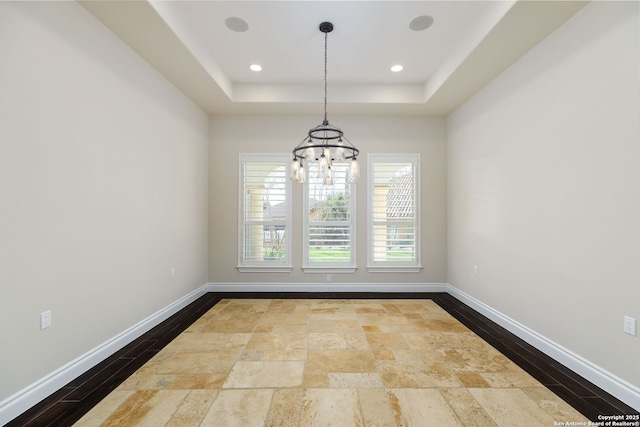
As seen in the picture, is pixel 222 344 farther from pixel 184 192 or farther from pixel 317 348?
pixel 184 192

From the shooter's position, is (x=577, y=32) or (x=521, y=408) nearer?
(x=521, y=408)

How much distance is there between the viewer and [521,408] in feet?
6.18

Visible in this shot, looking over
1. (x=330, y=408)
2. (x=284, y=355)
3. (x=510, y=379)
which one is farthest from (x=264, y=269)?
(x=510, y=379)

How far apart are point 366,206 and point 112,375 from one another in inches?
146

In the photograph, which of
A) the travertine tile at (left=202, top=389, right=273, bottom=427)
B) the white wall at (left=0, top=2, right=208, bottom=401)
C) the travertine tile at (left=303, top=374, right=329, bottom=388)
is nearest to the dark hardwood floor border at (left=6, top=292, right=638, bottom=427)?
the white wall at (left=0, top=2, right=208, bottom=401)

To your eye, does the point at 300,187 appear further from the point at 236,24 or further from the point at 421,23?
the point at 421,23

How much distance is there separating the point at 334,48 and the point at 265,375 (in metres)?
3.38

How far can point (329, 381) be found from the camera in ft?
7.20

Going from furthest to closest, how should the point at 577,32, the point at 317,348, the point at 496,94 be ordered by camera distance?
the point at 496,94 → the point at 317,348 → the point at 577,32

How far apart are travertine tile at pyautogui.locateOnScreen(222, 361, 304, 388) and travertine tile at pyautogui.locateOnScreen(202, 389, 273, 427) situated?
0.09 metres

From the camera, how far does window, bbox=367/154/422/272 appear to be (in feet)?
15.5

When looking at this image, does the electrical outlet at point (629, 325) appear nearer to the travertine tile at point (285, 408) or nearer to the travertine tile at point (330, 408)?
the travertine tile at point (330, 408)

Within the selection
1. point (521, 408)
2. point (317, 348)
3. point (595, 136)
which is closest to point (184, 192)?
point (317, 348)

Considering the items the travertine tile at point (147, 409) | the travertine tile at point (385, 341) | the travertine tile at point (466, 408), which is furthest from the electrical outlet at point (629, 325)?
the travertine tile at point (147, 409)
